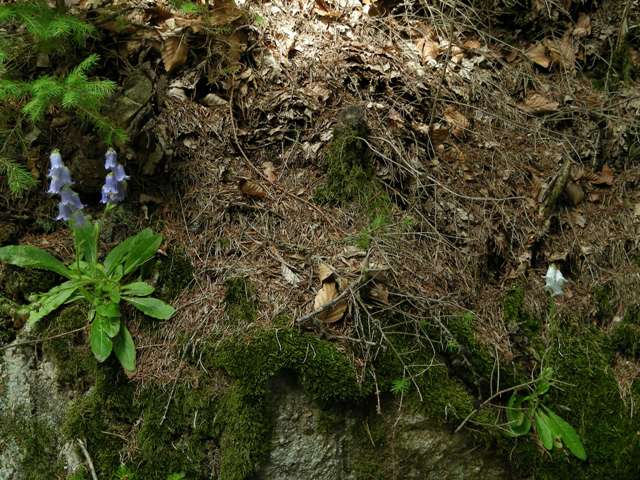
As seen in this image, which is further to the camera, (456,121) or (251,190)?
(456,121)

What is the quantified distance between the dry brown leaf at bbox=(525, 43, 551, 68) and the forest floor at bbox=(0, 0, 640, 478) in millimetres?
21

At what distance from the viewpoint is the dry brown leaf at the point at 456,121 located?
3766mm

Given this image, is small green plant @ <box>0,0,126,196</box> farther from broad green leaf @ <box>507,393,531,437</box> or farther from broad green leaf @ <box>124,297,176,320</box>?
broad green leaf @ <box>507,393,531,437</box>

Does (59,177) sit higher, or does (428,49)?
(428,49)

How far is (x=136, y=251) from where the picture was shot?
3.09 metres

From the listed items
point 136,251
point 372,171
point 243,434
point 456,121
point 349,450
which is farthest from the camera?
point 456,121

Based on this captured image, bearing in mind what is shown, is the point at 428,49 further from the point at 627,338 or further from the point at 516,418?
the point at 516,418

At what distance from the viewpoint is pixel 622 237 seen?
360 centimetres

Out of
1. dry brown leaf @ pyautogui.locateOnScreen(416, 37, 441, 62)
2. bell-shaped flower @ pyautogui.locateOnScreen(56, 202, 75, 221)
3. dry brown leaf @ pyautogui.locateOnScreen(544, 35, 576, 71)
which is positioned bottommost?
bell-shaped flower @ pyautogui.locateOnScreen(56, 202, 75, 221)

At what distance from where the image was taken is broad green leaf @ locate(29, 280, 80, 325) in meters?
2.99

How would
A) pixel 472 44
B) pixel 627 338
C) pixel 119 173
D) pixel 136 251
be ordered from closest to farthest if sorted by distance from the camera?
pixel 119 173
pixel 136 251
pixel 627 338
pixel 472 44

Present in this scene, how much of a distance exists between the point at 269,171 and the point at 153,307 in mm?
1038

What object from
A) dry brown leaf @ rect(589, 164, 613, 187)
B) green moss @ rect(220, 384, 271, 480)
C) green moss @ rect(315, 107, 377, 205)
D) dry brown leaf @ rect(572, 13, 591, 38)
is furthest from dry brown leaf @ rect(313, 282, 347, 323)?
dry brown leaf @ rect(572, 13, 591, 38)

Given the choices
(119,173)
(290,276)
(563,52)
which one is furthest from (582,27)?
(119,173)
